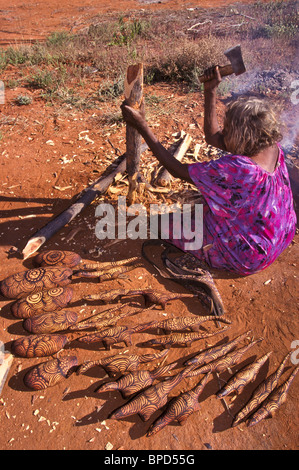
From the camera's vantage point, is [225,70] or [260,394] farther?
[225,70]

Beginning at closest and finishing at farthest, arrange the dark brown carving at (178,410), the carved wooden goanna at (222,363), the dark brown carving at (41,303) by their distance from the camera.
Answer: the dark brown carving at (178,410), the carved wooden goanna at (222,363), the dark brown carving at (41,303)

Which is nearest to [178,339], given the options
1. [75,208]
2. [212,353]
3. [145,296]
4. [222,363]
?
[212,353]

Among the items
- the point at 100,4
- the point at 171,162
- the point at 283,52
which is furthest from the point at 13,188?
the point at 100,4

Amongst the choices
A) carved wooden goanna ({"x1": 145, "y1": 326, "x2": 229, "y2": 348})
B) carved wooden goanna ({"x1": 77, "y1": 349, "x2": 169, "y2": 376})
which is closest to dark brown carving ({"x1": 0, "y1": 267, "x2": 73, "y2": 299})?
carved wooden goanna ({"x1": 77, "y1": 349, "x2": 169, "y2": 376})

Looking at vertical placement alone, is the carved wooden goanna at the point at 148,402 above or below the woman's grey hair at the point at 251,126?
below

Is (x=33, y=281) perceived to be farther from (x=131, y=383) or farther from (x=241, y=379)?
(x=241, y=379)

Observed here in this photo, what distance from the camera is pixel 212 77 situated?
3170 millimetres

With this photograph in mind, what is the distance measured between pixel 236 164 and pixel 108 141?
349 centimetres

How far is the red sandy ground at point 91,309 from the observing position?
2.43 m

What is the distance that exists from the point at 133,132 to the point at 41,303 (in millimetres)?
2170

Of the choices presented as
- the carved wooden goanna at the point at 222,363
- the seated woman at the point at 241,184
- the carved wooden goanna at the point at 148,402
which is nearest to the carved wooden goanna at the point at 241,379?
the carved wooden goanna at the point at 222,363

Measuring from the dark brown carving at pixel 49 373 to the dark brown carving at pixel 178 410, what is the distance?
0.79m

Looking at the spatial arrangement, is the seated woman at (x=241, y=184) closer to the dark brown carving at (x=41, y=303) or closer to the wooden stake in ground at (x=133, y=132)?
the wooden stake in ground at (x=133, y=132)

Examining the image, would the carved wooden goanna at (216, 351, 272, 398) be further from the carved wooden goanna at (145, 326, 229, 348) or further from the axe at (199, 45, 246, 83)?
the axe at (199, 45, 246, 83)
